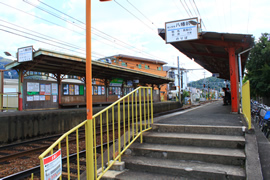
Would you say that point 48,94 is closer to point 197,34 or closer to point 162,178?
point 197,34

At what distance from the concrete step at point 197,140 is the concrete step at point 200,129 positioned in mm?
175

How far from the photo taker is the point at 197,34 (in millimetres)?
9695

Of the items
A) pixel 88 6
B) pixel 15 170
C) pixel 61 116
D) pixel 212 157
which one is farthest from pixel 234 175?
pixel 61 116

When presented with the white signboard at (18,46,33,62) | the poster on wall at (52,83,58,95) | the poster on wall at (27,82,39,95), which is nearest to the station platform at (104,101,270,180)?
the white signboard at (18,46,33,62)

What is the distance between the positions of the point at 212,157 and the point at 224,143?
0.52 meters

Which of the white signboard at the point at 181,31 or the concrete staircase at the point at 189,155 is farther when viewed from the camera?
the white signboard at the point at 181,31

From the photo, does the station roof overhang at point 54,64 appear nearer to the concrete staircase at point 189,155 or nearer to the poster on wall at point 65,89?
the poster on wall at point 65,89

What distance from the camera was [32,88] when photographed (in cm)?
1177

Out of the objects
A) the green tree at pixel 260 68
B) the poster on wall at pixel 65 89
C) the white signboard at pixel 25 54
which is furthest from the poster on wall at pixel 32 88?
the green tree at pixel 260 68

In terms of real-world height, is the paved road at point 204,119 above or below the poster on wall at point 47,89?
below

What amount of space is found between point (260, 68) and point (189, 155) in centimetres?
1984

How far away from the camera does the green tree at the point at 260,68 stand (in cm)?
1742

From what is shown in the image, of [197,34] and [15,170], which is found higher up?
[197,34]

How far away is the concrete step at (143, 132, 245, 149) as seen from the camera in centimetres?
370
